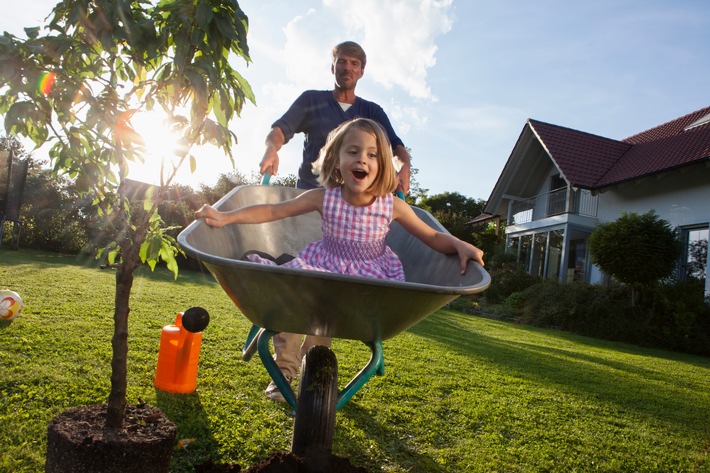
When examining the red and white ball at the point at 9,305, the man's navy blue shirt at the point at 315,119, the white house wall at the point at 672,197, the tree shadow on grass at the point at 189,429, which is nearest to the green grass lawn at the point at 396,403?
the tree shadow on grass at the point at 189,429

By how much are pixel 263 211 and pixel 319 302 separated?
679mm

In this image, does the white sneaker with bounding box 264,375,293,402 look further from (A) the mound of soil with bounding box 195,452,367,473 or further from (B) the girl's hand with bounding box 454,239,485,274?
(B) the girl's hand with bounding box 454,239,485,274

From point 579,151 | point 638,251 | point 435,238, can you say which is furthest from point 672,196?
point 435,238

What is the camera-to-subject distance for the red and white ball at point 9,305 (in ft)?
12.3

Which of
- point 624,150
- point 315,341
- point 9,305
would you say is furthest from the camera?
point 624,150

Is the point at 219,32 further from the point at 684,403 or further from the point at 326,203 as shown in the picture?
the point at 684,403

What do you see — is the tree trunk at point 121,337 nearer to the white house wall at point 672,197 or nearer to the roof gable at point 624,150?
the white house wall at point 672,197

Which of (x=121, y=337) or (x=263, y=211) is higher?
(x=263, y=211)

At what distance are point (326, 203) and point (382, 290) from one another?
84cm

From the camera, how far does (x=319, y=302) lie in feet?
4.78

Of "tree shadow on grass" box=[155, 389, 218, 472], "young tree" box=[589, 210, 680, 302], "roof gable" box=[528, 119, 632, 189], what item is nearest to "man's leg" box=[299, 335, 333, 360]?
"tree shadow on grass" box=[155, 389, 218, 472]

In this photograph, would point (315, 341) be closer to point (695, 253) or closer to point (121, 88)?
point (121, 88)

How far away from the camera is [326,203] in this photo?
215 cm

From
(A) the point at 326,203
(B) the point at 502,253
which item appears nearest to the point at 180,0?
(A) the point at 326,203
